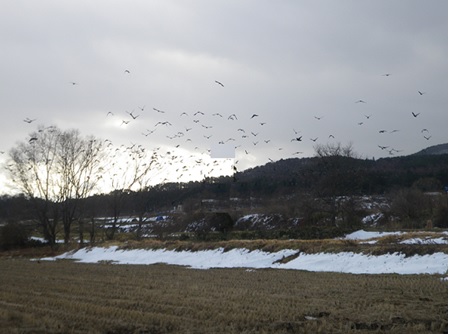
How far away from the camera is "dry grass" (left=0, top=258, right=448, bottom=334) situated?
9.78 meters

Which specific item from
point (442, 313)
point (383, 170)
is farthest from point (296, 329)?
point (383, 170)

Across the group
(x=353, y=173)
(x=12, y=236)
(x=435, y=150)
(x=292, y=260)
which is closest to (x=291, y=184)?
(x=353, y=173)

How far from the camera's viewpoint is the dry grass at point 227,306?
32.1 feet

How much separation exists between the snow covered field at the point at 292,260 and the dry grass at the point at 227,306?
2.90 meters

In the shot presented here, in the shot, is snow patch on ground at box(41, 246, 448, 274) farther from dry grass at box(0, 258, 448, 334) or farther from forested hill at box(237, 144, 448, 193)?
forested hill at box(237, 144, 448, 193)

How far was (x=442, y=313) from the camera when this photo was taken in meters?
11.0

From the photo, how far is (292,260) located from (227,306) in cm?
1585

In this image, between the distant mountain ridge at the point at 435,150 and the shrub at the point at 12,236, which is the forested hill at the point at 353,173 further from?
the shrub at the point at 12,236

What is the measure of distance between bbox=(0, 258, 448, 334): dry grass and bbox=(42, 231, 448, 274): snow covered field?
290 cm

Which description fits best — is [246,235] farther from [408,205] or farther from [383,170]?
[383,170]

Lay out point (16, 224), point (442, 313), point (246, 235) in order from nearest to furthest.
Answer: point (442, 313), point (246, 235), point (16, 224)

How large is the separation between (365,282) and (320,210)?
1591 inches

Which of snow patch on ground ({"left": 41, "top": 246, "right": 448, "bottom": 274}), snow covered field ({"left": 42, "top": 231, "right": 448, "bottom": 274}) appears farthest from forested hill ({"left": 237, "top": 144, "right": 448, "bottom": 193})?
snow patch on ground ({"left": 41, "top": 246, "right": 448, "bottom": 274})

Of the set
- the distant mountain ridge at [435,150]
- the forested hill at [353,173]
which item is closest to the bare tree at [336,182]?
the forested hill at [353,173]
